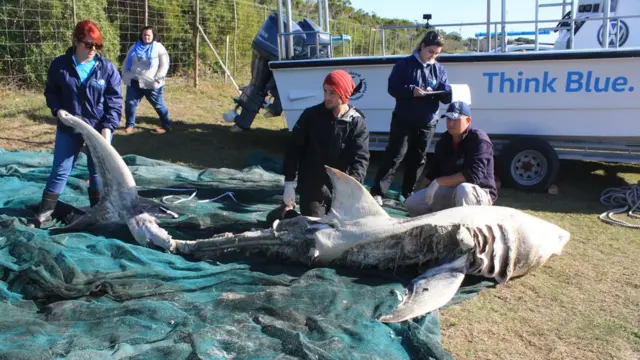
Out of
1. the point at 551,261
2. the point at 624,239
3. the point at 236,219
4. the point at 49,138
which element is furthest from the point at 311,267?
the point at 49,138

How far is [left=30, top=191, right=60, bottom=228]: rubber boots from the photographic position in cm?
549

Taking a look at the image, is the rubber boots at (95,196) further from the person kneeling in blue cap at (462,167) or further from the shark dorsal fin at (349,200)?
the person kneeling in blue cap at (462,167)

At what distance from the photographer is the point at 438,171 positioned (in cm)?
591

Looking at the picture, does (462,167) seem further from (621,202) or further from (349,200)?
(621,202)

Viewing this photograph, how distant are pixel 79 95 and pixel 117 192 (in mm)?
969

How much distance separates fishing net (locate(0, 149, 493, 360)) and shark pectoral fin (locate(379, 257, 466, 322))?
0.26 ft

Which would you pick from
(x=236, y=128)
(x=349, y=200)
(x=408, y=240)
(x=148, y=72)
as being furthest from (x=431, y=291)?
(x=148, y=72)

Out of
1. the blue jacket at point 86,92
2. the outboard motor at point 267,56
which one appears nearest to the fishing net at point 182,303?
the blue jacket at point 86,92

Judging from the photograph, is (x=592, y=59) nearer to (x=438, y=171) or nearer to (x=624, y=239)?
(x=624, y=239)

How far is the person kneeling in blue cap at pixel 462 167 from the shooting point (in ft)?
17.6

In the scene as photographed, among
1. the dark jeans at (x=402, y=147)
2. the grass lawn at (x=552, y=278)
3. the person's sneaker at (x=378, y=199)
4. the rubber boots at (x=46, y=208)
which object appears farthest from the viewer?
the dark jeans at (x=402, y=147)

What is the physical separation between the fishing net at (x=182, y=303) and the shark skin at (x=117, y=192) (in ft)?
0.53

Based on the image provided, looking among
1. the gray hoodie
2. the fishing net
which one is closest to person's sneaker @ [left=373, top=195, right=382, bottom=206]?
the fishing net

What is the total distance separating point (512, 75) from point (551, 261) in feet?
10.7
